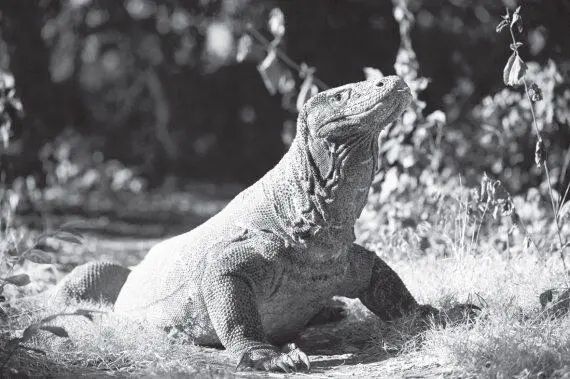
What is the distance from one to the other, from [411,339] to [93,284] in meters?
2.26

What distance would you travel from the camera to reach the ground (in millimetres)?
4098

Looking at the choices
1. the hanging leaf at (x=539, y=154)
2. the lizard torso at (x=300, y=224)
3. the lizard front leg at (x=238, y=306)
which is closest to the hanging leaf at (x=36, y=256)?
the lizard torso at (x=300, y=224)

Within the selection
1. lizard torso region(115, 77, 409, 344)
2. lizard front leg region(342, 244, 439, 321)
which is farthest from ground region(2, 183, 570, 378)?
lizard torso region(115, 77, 409, 344)

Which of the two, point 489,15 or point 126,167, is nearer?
point 489,15

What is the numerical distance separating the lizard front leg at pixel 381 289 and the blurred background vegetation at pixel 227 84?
6.51ft

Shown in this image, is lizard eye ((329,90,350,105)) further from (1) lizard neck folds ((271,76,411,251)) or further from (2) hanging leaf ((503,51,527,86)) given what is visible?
(2) hanging leaf ((503,51,527,86))

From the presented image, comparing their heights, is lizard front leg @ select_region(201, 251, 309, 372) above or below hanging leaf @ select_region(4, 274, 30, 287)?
below

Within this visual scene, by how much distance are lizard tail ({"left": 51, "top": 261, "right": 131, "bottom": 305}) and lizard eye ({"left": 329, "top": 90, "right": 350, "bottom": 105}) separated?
2.27 meters

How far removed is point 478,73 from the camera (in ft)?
38.8

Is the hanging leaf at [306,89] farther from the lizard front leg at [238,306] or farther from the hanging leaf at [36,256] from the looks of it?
the hanging leaf at [36,256]

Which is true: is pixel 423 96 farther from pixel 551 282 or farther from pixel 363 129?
pixel 363 129

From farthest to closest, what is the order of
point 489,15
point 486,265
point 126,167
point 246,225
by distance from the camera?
point 126,167 < point 489,15 < point 486,265 < point 246,225

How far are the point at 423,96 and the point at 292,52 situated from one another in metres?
5.71

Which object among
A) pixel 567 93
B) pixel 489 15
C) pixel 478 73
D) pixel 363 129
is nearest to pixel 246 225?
pixel 363 129
